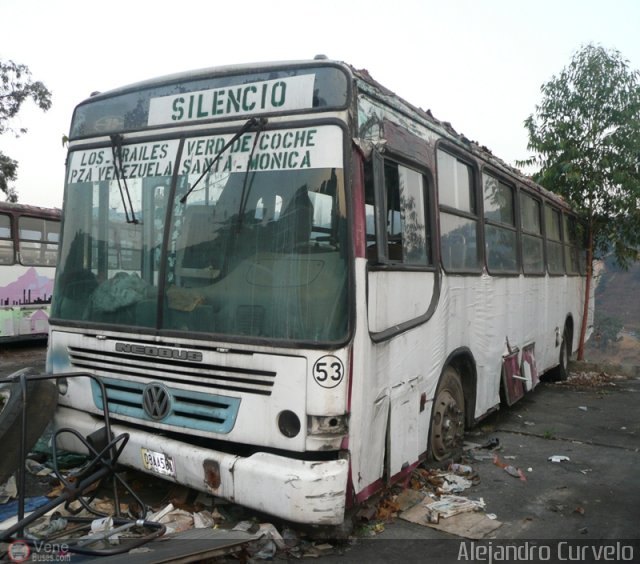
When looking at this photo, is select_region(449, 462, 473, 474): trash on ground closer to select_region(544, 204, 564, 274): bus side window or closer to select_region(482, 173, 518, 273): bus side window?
select_region(482, 173, 518, 273): bus side window

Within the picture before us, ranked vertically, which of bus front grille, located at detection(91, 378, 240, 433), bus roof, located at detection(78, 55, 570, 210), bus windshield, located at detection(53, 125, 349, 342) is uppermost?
bus roof, located at detection(78, 55, 570, 210)

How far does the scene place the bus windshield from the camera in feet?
12.7

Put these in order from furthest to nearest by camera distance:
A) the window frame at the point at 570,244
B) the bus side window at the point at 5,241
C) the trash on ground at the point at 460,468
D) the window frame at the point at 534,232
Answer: the bus side window at the point at 5,241 < the window frame at the point at 570,244 < the window frame at the point at 534,232 < the trash on ground at the point at 460,468

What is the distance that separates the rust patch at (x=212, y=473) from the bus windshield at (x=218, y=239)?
81cm

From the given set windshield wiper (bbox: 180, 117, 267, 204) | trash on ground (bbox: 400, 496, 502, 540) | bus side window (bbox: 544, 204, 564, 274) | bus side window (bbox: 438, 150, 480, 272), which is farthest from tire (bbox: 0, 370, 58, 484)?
bus side window (bbox: 544, 204, 564, 274)

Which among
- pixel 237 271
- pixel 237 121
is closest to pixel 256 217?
pixel 237 271

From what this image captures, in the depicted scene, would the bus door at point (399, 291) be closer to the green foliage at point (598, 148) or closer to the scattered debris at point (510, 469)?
the scattered debris at point (510, 469)

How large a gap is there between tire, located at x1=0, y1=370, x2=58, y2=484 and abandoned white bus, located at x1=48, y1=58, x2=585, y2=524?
0.20 meters

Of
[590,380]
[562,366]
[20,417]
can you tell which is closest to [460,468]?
[20,417]

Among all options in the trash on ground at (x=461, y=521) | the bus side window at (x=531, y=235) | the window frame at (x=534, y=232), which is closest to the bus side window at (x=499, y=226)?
the window frame at (x=534, y=232)

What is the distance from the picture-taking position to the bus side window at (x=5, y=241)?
507 inches

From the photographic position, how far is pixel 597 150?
1306 centimetres

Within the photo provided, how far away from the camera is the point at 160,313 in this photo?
4270 mm

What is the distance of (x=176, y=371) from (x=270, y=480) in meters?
1.00
